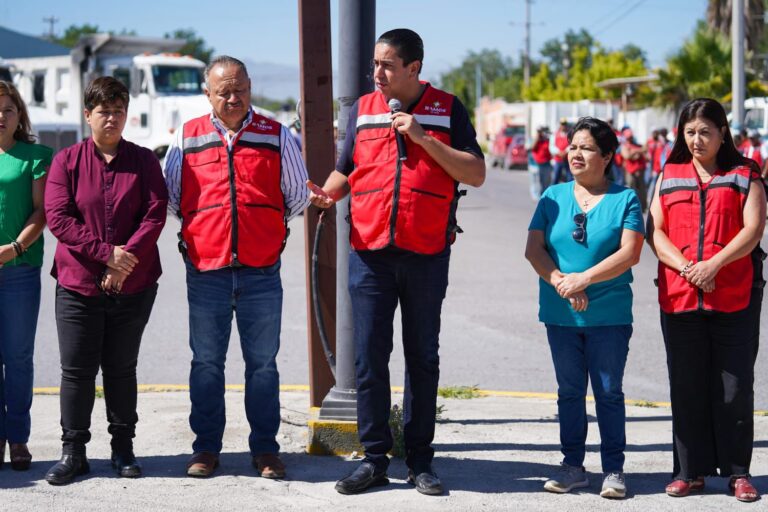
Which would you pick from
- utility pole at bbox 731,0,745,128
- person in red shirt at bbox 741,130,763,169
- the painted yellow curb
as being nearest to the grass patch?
the painted yellow curb

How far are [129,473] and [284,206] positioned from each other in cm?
148

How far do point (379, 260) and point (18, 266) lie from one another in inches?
70.6

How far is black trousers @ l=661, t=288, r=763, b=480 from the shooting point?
500 cm

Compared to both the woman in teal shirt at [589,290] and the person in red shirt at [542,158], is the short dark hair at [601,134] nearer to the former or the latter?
the woman in teal shirt at [589,290]

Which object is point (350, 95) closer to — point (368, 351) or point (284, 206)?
point (284, 206)

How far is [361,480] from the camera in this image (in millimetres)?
5102

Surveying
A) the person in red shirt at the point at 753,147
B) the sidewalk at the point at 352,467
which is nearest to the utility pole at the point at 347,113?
the sidewalk at the point at 352,467

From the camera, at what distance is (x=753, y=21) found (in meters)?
44.2

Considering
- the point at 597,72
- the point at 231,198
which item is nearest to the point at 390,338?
the point at 231,198

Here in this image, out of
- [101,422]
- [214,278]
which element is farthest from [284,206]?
[101,422]

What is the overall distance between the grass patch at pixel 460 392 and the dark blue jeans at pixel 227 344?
6.73ft

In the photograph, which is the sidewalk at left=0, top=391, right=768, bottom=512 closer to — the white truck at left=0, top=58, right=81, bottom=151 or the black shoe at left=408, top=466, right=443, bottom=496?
the black shoe at left=408, top=466, right=443, bottom=496

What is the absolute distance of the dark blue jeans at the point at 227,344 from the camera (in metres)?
5.30

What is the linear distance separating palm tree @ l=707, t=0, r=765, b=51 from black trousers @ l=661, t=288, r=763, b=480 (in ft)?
131
